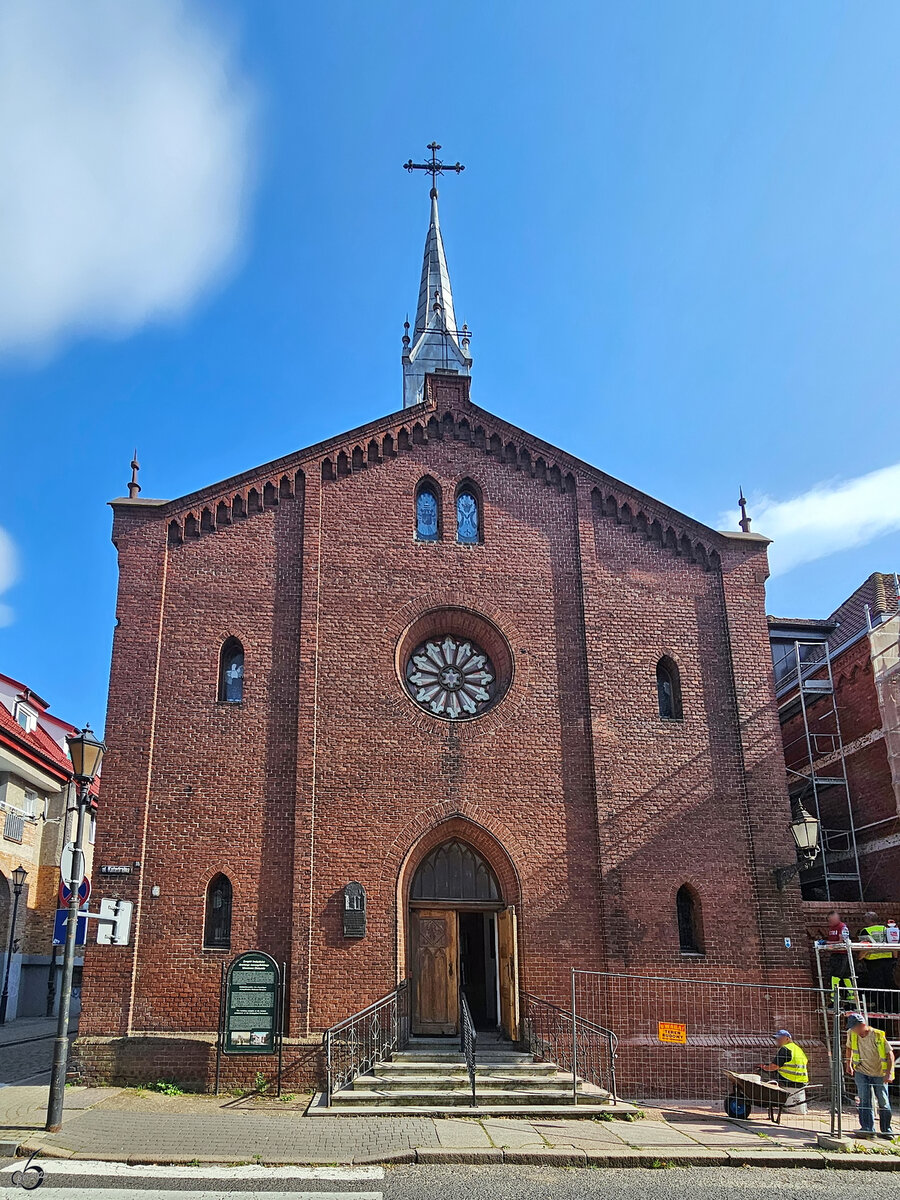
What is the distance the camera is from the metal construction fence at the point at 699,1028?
51.8 ft

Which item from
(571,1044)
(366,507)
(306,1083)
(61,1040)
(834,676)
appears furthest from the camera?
(834,676)

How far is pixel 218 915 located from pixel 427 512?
8.20 metres

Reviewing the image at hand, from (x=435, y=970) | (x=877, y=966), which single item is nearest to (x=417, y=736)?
(x=435, y=970)

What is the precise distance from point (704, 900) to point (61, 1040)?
10337 mm

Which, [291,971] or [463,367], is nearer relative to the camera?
[291,971]

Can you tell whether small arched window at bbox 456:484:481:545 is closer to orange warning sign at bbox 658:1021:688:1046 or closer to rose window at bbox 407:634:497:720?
rose window at bbox 407:634:497:720

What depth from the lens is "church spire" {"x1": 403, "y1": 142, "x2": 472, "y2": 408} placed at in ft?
112

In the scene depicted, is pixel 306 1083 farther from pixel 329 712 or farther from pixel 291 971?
pixel 329 712

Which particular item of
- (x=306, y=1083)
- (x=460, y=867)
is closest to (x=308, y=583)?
(x=460, y=867)

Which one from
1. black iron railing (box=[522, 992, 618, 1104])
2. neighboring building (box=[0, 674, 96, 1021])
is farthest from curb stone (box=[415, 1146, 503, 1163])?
neighboring building (box=[0, 674, 96, 1021])

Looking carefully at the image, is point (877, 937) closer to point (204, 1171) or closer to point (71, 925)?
point (204, 1171)

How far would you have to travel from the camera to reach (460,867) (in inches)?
681

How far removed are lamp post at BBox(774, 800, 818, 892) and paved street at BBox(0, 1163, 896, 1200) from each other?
6.40 m

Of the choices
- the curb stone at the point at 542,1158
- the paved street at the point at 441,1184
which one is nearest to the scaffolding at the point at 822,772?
the paved street at the point at 441,1184
